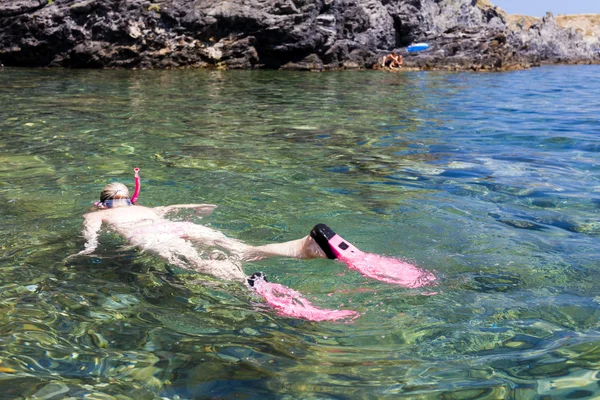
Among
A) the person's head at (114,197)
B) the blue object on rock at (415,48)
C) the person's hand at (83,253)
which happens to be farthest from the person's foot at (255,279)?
the blue object on rock at (415,48)

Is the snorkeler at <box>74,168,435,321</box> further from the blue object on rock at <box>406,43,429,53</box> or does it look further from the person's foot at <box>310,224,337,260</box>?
the blue object on rock at <box>406,43,429,53</box>

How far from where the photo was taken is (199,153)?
8547 millimetres

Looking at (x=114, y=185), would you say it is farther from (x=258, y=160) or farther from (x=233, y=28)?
(x=233, y=28)

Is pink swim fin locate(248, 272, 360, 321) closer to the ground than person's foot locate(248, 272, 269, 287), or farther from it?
closer to the ground

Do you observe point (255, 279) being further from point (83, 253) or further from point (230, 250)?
point (83, 253)

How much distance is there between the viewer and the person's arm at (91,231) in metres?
4.73

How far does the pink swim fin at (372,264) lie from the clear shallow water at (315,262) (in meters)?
0.11

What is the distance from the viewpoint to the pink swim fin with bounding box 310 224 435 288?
4.05 m

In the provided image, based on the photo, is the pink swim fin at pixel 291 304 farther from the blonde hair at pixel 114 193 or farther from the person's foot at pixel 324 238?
the blonde hair at pixel 114 193

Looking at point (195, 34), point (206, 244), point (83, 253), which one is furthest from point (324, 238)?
point (195, 34)

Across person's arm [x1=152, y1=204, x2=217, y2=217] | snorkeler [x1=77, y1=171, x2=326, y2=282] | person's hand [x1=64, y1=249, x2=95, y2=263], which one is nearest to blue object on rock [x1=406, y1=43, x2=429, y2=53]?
person's arm [x1=152, y1=204, x2=217, y2=217]

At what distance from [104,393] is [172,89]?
15.0 m

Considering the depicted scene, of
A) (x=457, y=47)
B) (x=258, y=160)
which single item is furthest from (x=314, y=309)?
(x=457, y=47)

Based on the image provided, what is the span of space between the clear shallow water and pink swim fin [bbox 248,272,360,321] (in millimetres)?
71
